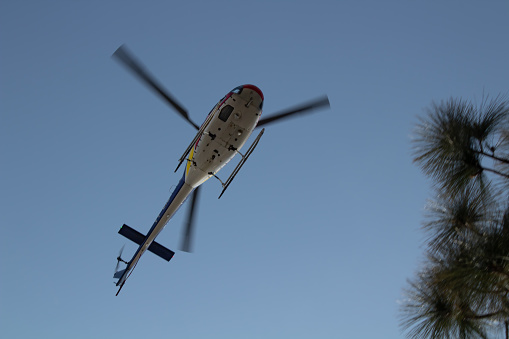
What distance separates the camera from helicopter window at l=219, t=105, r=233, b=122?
461 inches

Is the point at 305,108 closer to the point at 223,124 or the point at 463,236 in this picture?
the point at 223,124

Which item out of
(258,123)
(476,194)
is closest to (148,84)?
(258,123)

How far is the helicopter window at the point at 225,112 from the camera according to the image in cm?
1170

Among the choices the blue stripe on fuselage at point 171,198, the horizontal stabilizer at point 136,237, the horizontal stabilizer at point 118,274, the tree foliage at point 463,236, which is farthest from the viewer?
the horizontal stabilizer at point 136,237

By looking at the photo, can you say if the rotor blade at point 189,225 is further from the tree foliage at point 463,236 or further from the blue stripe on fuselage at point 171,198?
the tree foliage at point 463,236

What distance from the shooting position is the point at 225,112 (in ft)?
38.5

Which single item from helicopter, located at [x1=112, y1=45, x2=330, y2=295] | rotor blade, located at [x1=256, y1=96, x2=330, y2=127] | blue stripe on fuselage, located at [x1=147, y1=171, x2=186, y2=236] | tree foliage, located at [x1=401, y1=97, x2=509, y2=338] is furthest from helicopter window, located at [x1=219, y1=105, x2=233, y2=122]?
tree foliage, located at [x1=401, y1=97, x2=509, y2=338]

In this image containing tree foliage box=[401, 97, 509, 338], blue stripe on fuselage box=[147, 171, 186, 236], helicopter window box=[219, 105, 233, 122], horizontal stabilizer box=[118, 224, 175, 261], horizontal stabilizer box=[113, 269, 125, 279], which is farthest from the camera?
horizontal stabilizer box=[118, 224, 175, 261]

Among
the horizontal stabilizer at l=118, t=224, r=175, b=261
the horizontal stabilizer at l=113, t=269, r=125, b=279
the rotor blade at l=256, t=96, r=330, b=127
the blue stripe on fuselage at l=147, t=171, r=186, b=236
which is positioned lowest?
the horizontal stabilizer at l=113, t=269, r=125, b=279

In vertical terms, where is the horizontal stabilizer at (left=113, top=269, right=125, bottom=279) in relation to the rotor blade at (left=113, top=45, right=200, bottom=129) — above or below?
below

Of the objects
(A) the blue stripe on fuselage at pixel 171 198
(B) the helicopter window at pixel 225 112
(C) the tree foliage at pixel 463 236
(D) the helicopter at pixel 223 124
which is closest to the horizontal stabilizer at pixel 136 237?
(A) the blue stripe on fuselage at pixel 171 198

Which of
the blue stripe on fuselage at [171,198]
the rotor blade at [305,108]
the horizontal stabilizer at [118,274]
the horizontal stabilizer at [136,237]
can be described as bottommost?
the horizontal stabilizer at [118,274]

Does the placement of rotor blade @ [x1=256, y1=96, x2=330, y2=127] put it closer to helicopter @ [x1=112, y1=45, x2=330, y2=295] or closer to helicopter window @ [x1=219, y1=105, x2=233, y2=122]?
helicopter @ [x1=112, y1=45, x2=330, y2=295]

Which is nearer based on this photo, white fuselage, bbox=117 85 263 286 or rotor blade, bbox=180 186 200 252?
white fuselage, bbox=117 85 263 286
